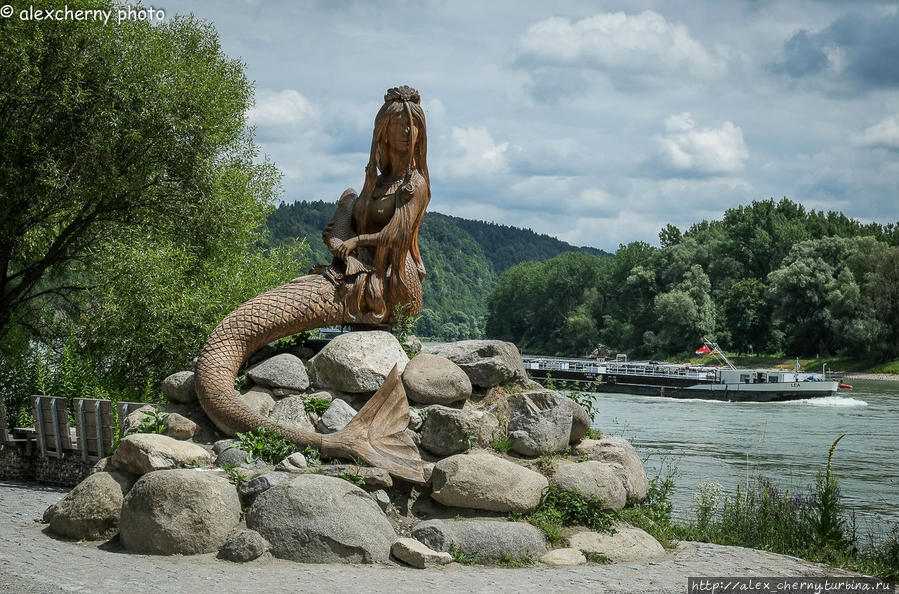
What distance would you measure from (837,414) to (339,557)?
3295 cm

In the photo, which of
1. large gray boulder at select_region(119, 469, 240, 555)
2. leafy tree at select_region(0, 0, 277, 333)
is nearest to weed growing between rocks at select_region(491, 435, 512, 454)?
large gray boulder at select_region(119, 469, 240, 555)

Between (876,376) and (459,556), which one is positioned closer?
(459,556)

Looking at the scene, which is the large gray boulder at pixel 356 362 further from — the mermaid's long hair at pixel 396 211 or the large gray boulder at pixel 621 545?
the large gray boulder at pixel 621 545

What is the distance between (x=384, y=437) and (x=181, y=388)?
2682 mm

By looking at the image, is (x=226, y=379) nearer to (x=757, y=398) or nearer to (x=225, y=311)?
(x=225, y=311)

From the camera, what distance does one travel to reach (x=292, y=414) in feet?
31.8

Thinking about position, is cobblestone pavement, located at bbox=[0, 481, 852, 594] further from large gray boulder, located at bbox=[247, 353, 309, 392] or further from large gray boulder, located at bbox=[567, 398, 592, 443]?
large gray boulder, located at bbox=[247, 353, 309, 392]

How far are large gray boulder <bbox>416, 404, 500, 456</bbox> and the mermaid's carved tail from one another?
1.01 ft

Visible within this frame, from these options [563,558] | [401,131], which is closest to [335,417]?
[563,558]

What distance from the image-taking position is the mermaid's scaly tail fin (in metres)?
8.90

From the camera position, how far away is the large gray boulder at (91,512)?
840 centimetres

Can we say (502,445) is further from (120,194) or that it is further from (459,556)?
(120,194)

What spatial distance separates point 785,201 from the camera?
81.9 metres

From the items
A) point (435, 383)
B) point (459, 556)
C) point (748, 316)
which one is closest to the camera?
point (459, 556)
